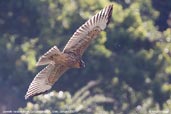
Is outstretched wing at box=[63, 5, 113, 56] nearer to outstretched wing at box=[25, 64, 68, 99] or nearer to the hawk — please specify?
the hawk

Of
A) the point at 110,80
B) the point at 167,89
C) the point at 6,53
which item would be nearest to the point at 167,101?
the point at 167,89

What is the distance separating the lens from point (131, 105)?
838 centimetres

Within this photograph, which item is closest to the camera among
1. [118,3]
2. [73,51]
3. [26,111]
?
[73,51]

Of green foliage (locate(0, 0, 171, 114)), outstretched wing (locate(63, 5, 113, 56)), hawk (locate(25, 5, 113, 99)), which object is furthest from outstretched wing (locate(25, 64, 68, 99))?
green foliage (locate(0, 0, 171, 114))

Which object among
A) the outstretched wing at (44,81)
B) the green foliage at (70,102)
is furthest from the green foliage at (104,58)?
the outstretched wing at (44,81)

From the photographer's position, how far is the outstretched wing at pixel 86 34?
4.00m

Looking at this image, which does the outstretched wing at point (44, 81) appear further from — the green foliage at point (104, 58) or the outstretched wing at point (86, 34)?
→ the green foliage at point (104, 58)

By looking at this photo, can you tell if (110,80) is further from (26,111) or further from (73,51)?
(73,51)

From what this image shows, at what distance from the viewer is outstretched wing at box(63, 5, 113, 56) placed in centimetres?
400

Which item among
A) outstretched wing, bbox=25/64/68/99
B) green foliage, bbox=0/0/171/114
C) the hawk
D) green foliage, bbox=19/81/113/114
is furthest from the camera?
green foliage, bbox=0/0/171/114

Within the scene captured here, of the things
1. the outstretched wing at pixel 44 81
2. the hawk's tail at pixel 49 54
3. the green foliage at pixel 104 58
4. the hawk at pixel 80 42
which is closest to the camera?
the hawk's tail at pixel 49 54

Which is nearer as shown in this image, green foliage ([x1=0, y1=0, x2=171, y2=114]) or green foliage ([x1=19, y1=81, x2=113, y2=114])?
green foliage ([x1=19, y1=81, x2=113, y2=114])

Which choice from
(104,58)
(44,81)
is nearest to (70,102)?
(104,58)

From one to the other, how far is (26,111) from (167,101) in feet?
7.33
